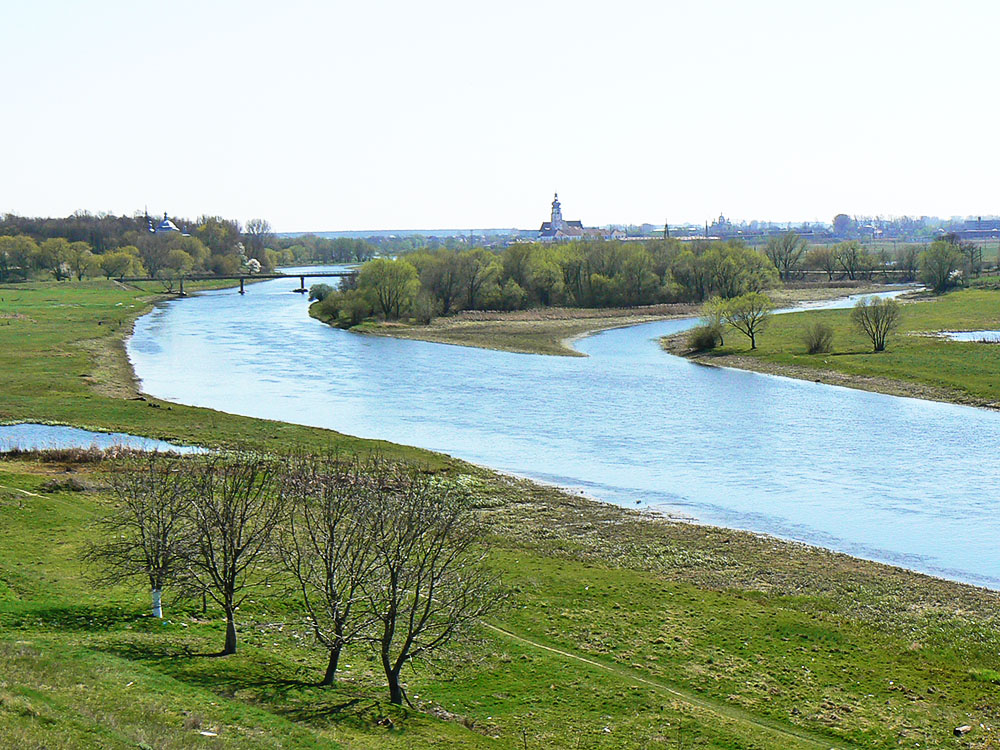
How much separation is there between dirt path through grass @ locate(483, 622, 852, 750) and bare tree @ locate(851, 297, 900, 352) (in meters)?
48.7

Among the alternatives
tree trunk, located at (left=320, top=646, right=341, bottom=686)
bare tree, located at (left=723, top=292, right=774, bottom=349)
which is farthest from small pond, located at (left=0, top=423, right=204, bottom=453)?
bare tree, located at (left=723, top=292, right=774, bottom=349)

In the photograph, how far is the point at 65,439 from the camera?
3675 centimetres

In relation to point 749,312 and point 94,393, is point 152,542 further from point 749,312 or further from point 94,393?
point 749,312

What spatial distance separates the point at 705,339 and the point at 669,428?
88.9 ft

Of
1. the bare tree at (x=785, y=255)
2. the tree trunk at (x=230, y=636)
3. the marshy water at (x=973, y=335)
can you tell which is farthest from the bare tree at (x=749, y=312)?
the bare tree at (x=785, y=255)

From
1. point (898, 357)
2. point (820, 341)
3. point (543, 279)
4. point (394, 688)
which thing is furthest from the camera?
point (543, 279)

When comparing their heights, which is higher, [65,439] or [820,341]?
[820,341]

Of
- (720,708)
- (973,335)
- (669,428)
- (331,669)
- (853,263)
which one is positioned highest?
(853,263)

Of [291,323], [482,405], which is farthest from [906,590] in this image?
[291,323]

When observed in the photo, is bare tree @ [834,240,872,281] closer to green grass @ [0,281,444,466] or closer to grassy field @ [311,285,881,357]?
grassy field @ [311,285,881,357]

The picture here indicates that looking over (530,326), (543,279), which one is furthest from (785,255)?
(530,326)

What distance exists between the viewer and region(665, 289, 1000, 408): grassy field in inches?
1934

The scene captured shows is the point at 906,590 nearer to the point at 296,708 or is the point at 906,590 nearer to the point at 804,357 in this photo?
the point at 296,708

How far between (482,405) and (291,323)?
4775cm
